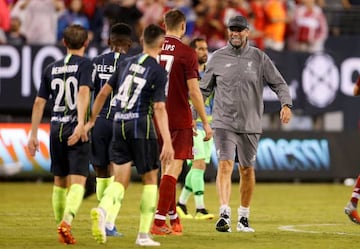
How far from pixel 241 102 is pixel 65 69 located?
2.95 m

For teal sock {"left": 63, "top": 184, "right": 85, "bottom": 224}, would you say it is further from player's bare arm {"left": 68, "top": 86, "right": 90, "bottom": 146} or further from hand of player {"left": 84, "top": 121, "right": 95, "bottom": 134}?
hand of player {"left": 84, "top": 121, "right": 95, "bottom": 134}

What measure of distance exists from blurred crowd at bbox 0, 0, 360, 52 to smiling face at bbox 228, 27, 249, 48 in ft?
33.9

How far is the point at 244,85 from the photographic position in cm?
1430

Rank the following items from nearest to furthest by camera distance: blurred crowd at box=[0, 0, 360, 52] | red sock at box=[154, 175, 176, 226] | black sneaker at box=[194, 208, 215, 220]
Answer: red sock at box=[154, 175, 176, 226] → black sneaker at box=[194, 208, 215, 220] → blurred crowd at box=[0, 0, 360, 52]

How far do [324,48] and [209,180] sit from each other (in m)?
4.44

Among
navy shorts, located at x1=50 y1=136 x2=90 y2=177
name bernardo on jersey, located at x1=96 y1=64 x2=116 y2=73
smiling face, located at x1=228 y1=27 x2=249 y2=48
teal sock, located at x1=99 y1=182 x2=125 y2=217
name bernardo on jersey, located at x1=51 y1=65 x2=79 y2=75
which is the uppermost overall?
smiling face, located at x1=228 y1=27 x2=249 y2=48

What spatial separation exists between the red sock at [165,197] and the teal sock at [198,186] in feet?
10.6

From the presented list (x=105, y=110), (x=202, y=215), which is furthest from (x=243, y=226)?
(x=202, y=215)

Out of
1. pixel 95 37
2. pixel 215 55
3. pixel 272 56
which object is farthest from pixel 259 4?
pixel 215 55

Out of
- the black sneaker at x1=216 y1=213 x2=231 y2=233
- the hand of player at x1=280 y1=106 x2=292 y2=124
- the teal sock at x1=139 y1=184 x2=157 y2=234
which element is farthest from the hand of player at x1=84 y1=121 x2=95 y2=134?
the hand of player at x1=280 y1=106 x2=292 y2=124

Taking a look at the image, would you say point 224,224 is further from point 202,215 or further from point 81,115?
point 81,115

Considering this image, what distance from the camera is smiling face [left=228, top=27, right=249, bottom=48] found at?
14211 millimetres

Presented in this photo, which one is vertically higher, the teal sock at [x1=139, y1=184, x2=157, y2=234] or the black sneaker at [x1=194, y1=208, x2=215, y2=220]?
the teal sock at [x1=139, y1=184, x2=157, y2=234]

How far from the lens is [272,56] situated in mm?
25578
